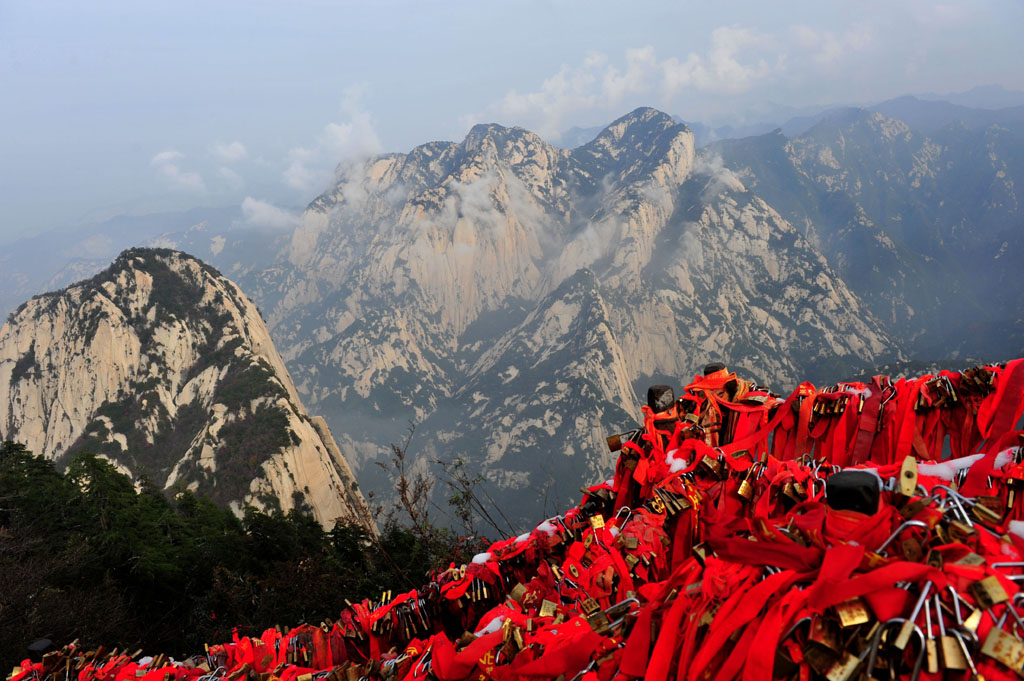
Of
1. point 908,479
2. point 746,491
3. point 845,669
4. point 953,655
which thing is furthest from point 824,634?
point 746,491

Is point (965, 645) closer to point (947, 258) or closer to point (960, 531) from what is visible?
point (960, 531)

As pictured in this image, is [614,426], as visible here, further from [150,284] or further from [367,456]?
[150,284]

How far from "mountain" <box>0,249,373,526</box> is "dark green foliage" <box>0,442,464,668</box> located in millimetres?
13602

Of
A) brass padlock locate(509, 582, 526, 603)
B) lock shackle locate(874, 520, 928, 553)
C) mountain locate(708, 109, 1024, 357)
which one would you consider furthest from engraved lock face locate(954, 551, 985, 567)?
mountain locate(708, 109, 1024, 357)

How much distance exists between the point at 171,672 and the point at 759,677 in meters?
4.01

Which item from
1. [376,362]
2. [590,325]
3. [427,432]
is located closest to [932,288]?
[590,325]

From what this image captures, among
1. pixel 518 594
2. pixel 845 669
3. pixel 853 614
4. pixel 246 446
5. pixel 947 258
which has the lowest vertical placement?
pixel 947 258

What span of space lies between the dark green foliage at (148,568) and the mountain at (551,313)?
77.0 m

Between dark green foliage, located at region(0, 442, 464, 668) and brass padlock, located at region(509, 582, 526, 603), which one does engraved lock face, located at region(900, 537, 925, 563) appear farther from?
dark green foliage, located at region(0, 442, 464, 668)

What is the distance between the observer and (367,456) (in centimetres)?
12750

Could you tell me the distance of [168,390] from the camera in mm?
A: 46938

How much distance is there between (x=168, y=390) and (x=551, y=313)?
105m

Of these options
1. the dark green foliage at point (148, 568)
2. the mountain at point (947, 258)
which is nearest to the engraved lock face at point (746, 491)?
the dark green foliage at point (148, 568)

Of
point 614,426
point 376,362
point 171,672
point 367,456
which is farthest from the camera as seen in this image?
point 376,362
